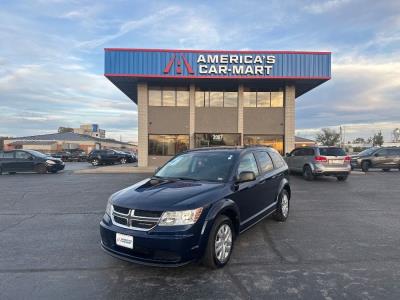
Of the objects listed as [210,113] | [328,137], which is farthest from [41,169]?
[328,137]

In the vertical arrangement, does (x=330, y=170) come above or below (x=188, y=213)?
below

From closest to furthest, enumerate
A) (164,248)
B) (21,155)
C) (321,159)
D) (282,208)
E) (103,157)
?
1. (164,248)
2. (282,208)
3. (321,159)
4. (21,155)
5. (103,157)

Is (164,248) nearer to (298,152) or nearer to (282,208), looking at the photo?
(282,208)

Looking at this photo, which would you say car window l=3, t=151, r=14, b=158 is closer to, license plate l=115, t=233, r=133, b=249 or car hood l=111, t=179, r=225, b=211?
car hood l=111, t=179, r=225, b=211

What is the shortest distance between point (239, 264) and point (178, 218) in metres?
1.28

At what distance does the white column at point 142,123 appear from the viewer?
2523 cm

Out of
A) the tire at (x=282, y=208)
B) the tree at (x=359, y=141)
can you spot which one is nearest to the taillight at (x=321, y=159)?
the tire at (x=282, y=208)

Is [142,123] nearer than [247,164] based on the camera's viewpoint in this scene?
No

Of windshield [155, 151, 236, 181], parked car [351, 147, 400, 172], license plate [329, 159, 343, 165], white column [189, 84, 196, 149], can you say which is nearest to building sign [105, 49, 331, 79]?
white column [189, 84, 196, 149]

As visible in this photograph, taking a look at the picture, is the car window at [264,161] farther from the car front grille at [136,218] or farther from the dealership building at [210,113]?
the dealership building at [210,113]

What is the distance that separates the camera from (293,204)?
354 inches

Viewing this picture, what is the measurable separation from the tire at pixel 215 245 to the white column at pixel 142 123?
21.4 metres

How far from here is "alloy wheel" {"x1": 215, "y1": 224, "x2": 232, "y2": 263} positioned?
426cm

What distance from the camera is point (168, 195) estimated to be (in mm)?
4219
